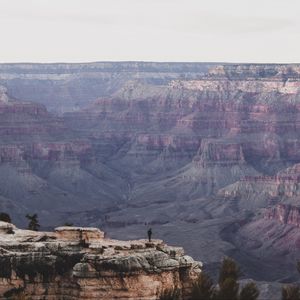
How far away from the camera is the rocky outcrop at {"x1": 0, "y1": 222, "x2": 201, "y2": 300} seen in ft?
167

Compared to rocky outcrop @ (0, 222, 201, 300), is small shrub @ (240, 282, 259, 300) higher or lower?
lower

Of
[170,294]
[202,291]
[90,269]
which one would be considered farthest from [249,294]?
[90,269]

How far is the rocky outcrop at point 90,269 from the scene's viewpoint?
2008 inches

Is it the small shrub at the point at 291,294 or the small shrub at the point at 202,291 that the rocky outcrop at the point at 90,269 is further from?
the small shrub at the point at 291,294

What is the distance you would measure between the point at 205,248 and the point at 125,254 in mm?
81387

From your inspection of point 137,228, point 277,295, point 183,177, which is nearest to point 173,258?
point 277,295

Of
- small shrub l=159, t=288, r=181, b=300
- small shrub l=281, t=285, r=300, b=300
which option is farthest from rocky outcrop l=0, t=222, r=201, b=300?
small shrub l=281, t=285, r=300, b=300

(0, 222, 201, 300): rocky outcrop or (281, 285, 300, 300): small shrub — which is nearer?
(0, 222, 201, 300): rocky outcrop

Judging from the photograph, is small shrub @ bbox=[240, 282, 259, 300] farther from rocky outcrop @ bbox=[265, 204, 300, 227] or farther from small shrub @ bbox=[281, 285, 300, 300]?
rocky outcrop @ bbox=[265, 204, 300, 227]

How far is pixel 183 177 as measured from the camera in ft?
649

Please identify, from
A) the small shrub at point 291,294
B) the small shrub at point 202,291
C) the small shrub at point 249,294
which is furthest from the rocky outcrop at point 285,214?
the small shrub at point 202,291

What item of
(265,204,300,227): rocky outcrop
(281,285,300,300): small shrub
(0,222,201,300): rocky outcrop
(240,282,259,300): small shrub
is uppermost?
(0,222,201,300): rocky outcrop

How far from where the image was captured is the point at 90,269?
50.9 metres

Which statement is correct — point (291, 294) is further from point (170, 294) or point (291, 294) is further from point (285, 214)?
point (285, 214)
